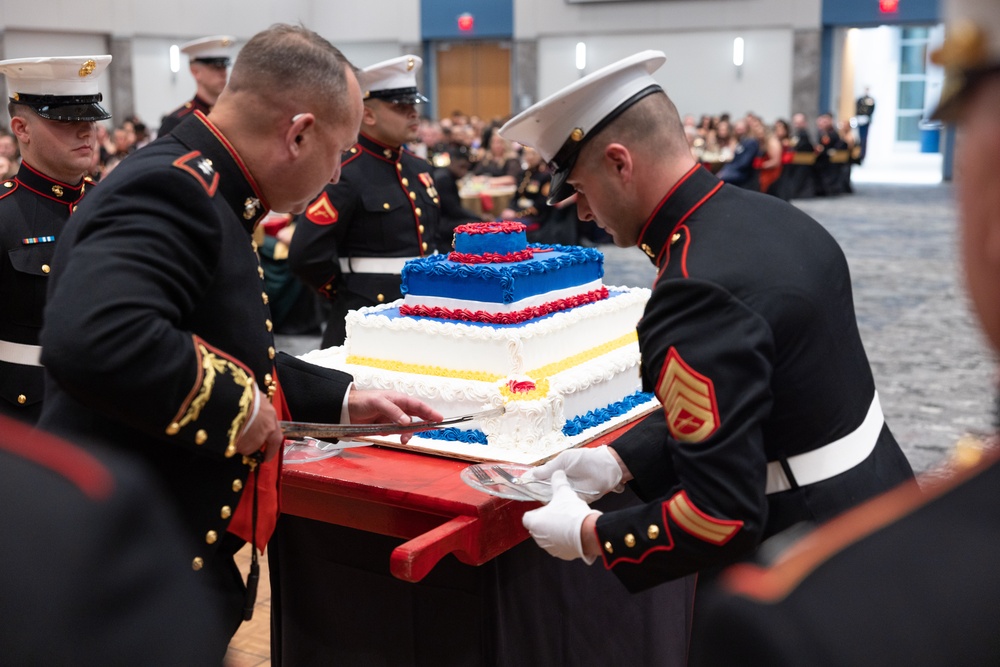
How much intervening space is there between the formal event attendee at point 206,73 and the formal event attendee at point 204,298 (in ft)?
13.5

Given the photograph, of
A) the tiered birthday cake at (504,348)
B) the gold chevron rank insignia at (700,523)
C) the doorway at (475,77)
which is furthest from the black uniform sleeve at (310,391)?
the doorway at (475,77)

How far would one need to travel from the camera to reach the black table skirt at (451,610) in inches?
88.8

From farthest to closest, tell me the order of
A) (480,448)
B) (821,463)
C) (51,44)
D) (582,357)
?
1. (51,44)
2. (582,357)
3. (480,448)
4. (821,463)

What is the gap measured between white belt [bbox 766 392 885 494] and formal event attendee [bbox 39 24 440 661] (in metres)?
0.83

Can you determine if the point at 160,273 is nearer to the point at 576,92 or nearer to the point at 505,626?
the point at 576,92

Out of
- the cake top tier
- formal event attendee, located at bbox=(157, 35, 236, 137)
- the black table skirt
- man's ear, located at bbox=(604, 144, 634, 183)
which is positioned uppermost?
formal event attendee, located at bbox=(157, 35, 236, 137)

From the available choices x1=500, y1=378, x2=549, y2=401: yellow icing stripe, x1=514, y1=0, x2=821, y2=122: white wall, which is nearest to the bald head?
x1=500, y1=378, x2=549, y2=401: yellow icing stripe

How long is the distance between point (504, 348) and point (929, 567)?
73.2 inches

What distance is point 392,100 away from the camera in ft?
13.1

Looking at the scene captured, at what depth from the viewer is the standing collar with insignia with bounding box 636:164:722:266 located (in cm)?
182

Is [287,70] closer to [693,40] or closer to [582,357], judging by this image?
[582,357]

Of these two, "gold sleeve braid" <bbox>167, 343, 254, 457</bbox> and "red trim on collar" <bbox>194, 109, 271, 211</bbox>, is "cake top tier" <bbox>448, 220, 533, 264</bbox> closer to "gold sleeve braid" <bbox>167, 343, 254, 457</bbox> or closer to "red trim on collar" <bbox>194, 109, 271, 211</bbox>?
"red trim on collar" <bbox>194, 109, 271, 211</bbox>

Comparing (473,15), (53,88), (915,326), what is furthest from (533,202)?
(473,15)

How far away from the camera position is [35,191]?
304cm
